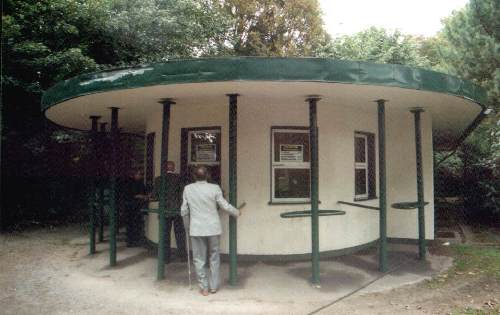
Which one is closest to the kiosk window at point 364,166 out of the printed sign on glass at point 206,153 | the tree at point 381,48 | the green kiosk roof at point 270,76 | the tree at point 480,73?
the green kiosk roof at point 270,76

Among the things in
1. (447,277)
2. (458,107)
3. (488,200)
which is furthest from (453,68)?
(447,277)

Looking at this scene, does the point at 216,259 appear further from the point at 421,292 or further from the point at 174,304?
the point at 421,292

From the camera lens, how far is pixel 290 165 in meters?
7.10

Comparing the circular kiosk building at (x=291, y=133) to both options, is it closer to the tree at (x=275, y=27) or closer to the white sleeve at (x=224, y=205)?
the white sleeve at (x=224, y=205)

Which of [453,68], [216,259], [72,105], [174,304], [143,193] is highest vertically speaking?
[453,68]

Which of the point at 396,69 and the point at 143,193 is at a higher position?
the point at 396,69

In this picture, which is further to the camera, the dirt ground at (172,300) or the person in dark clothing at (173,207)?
the person in dark clothing at (173,207)

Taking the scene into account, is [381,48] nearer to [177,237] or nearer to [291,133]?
[291,133]

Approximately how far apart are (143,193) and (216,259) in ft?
11.1

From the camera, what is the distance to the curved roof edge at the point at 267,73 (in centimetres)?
493

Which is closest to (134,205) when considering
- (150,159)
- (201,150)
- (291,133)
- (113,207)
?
(150,159)

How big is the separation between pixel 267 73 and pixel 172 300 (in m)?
3.16

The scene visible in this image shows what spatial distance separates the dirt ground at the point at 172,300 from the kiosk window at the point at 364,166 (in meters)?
2.31

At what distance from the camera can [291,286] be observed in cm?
573
